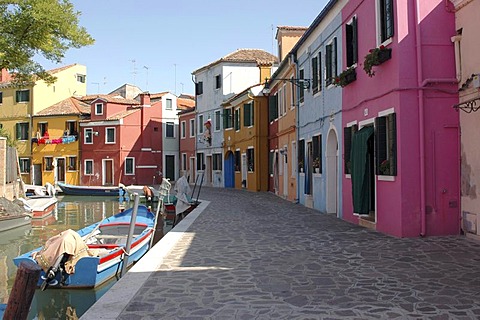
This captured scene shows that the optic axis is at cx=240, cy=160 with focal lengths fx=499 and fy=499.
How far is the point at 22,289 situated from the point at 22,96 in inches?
1803

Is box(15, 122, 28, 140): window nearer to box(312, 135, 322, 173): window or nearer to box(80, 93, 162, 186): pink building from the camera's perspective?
box(80, 93, 162, 186): pink building

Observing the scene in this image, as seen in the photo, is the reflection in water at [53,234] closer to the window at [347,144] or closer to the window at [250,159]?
the window at [347,144]

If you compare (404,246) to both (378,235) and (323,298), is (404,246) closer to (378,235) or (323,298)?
(378,235)

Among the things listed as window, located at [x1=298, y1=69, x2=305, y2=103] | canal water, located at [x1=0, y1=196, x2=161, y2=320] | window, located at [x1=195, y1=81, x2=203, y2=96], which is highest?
window, located at [x1=195, y1=81, x2=203, y2=96]

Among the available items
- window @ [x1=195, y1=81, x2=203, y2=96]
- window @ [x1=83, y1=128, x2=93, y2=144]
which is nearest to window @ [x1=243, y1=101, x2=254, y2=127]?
window @ [x1=195, y1=81, x2=203, y2=96]

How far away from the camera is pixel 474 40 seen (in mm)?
9438

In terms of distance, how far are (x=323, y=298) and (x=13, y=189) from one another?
22.1 meters

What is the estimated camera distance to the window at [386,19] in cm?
1028

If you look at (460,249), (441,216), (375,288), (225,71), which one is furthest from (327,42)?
(225,71)

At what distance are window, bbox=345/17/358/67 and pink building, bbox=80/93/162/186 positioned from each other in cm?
3116

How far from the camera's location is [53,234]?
18297 millimetres

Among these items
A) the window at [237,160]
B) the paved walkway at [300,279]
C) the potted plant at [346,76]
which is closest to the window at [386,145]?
the paved walkway at [300,279]

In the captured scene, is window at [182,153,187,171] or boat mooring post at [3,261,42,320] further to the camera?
window at [182,153,187,171]

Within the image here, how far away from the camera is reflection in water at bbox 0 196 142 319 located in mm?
8781
